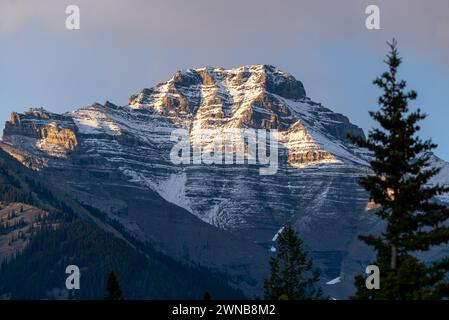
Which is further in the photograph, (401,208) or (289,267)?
(289,267)

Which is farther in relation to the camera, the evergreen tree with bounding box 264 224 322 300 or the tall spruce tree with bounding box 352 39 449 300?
the evergreen tree with bounding box 264 224 322 300

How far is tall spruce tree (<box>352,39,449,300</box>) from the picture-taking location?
76.1m

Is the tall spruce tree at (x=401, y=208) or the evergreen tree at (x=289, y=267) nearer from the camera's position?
the tall spruce tree at (x=401, y=208)

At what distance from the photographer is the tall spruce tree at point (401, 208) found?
250ft

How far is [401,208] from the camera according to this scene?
78125mm
